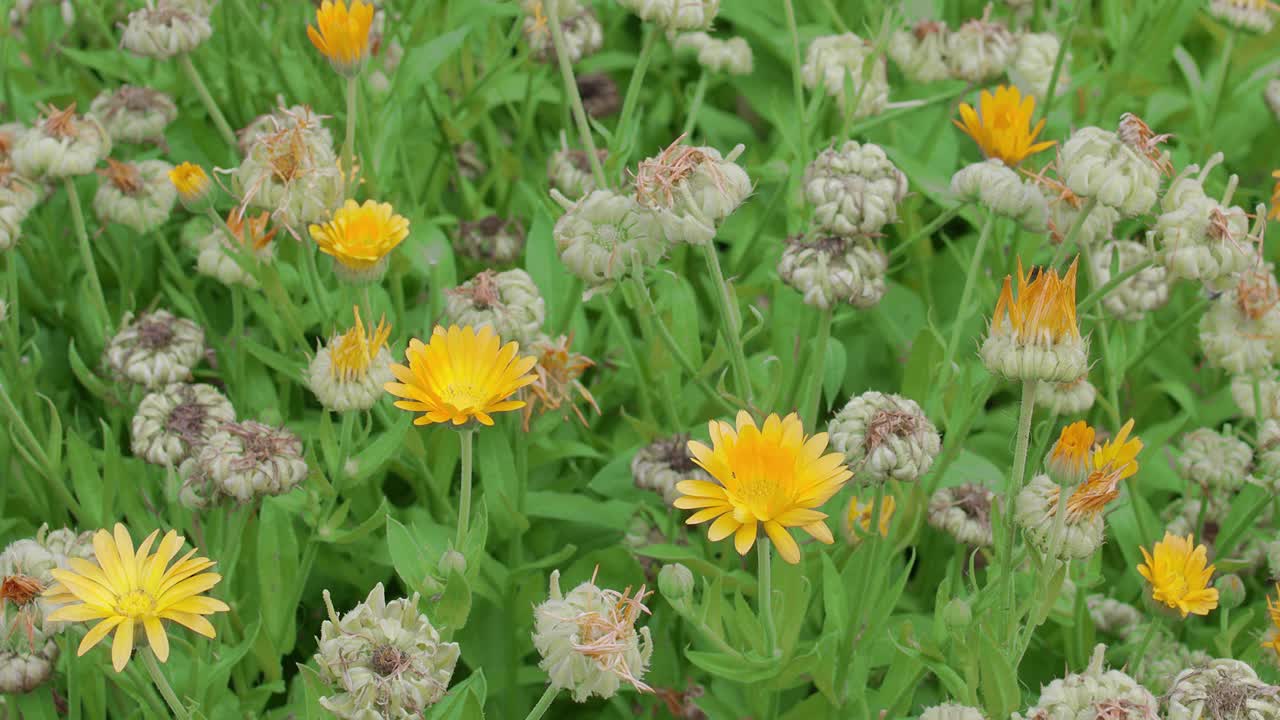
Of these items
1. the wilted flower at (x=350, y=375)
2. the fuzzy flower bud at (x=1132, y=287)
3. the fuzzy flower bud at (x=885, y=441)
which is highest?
the fuzzy flower bud at (x=885, y=441)

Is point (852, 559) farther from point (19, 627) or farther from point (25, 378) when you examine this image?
point (25, 378)

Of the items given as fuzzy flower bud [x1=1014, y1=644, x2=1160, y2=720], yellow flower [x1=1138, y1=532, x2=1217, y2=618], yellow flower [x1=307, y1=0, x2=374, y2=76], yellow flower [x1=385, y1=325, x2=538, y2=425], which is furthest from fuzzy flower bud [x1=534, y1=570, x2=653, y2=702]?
yellow flower [x1=307, y1=0, x2=374, y2=76]

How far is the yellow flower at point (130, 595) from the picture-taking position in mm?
2129

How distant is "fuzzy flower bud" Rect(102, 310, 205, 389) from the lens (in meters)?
3.22

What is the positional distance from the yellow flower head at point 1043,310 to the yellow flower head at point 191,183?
1.87 metres

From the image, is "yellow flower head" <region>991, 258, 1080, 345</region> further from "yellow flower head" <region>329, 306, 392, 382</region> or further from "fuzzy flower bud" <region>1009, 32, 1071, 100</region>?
"fuzzy flower bud" <region>1009, 32, 1071, 100</region>

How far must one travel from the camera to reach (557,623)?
7.47 ft

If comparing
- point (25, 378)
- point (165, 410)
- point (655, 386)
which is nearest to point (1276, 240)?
point (655, 386)

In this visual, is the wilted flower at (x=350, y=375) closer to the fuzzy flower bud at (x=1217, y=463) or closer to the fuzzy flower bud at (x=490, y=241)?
the fuzzy flower bud at (x=490, y=241)

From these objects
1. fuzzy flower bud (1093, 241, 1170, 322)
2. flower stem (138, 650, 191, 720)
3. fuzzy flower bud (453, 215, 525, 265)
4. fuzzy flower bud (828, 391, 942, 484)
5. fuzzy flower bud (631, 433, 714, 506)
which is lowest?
fuzzy flower bud (631, 433, 714, 506)

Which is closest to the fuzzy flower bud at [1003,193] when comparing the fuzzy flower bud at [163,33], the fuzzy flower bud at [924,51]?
the fuzzy flower bud at [924,51]

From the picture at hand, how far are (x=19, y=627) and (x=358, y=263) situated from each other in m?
1.00

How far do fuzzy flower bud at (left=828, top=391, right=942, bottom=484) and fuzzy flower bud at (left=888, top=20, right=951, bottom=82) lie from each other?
71.0 inches

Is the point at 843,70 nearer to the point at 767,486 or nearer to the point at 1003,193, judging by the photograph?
the point at 1003,193
